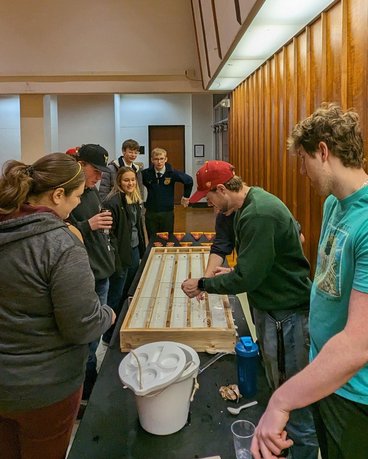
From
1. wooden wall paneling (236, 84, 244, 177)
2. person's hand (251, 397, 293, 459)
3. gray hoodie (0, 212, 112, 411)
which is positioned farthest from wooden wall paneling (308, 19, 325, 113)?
wooden wall paneling (236, 84, 244, 177)

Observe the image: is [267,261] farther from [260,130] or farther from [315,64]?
[260,130]

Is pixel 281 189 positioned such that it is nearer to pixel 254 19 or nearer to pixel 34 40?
pixel 254 19

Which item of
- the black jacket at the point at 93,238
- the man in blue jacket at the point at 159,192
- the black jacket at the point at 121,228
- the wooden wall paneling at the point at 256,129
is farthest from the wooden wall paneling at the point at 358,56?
the man in blue jacket at the point at 159,192

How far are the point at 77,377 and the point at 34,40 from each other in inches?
219

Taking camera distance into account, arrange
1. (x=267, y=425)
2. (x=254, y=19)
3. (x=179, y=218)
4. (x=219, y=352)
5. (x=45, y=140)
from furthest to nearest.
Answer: (x=179, y=218)
(x=45, y=140)
(x=254, y=19)
(x=219, y=352)
(x=267, y=425)

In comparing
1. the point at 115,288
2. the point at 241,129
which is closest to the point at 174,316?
the point at 115,288

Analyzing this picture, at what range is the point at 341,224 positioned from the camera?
A: 3.47 ft

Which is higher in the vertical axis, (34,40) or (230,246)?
(34,40)

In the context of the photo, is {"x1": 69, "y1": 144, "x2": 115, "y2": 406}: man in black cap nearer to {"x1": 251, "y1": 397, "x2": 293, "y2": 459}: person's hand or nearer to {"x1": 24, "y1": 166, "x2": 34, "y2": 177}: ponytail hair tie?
{"x1": 24, "y1": 166, "x2": 34, "y2": 177}: ponytail hair tie

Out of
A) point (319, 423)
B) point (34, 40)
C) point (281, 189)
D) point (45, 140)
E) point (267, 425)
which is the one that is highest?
point (34, 40)

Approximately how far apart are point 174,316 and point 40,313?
0.82 m

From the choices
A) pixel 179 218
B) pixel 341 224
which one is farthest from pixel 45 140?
pixel 341 224

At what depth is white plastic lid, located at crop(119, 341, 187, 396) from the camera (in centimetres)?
117

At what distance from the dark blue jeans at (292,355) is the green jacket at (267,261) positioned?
5 cm
